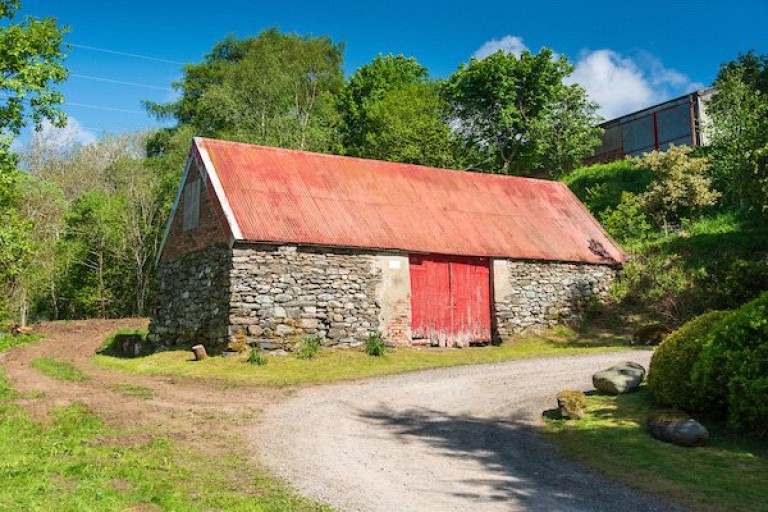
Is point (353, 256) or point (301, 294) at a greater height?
point (353, 256)

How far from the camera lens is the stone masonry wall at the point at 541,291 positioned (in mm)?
23938

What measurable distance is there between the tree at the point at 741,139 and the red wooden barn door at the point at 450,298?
951 centimetres

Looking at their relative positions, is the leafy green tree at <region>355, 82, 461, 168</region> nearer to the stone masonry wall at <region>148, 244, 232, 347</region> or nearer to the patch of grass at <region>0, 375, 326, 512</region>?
the stone masonry wall at <region>148, 244, 232, 347</region>

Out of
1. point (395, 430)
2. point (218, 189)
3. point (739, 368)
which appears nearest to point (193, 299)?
point (218, 189)

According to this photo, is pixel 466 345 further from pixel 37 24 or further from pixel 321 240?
pixel 37 24

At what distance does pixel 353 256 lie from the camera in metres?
21.2

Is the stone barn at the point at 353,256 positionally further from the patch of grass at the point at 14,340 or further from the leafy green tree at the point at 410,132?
the leafy green tree at the point at 410,132

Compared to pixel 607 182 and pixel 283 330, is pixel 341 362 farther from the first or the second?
pixel 607 182

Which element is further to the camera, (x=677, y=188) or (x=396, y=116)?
(x=396, y=116)

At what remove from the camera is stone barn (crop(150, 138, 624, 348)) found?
20.1 metres

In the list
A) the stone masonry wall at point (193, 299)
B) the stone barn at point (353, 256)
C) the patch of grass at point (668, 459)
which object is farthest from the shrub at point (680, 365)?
the stone masonry wall at point (193, 299)

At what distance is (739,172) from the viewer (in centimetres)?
2373

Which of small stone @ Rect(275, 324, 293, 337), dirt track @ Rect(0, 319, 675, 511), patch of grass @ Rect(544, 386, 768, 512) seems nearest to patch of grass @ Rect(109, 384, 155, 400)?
dirt track @ Rect(0, 319, 675, 511)

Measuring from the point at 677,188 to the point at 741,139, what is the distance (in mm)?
4786
